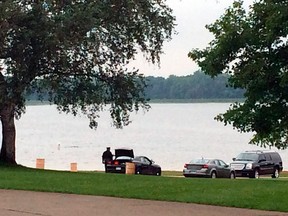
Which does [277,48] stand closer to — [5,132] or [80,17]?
[80,17]

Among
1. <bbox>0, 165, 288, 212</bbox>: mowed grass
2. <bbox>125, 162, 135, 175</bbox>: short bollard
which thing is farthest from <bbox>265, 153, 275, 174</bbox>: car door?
<bbox>0, 165, 288, 212</bbox>: mowed grass

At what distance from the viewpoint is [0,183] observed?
734 inches

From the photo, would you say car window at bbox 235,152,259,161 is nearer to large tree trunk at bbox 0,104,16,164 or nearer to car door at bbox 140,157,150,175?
car door at bbox 140,157,150,175

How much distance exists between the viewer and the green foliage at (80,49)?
2639cm

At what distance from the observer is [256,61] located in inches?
526

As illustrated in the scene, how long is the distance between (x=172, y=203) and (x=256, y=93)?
110 inches

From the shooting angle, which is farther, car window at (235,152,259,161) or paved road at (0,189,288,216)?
car window at (235,152,259,161)

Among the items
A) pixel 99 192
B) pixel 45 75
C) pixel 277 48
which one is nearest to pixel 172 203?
pixel 99 192

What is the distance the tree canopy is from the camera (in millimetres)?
26406

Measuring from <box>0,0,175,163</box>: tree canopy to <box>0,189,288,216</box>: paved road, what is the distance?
11.6m

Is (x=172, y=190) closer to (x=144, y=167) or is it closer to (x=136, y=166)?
(x=136, y=166)

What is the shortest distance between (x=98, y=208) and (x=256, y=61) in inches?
157

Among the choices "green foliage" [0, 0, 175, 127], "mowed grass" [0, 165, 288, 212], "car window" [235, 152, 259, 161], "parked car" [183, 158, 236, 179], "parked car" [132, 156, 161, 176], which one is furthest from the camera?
"car window" [235, 152, 259, 161]

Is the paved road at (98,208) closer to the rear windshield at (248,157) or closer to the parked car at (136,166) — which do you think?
the parked car at (136,166)
